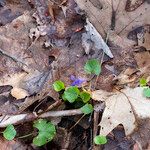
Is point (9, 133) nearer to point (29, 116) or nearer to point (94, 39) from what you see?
point (29, 116)

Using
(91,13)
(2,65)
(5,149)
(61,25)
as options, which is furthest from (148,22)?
(5,149)

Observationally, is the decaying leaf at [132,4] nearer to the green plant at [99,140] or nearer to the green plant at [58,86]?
the green plant at [58,86]

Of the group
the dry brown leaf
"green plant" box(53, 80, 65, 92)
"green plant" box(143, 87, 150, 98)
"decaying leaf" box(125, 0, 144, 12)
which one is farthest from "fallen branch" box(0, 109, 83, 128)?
"decaying leaf" box(125, 0, 144, 12)

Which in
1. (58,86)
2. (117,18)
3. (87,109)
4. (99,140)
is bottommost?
(99,140)

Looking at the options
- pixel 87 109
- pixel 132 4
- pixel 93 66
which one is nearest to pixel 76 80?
pixel 93 66

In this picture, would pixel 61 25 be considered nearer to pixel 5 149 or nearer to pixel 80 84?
pixel 80 84

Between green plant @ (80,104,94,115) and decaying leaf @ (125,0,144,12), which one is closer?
green plant @ (80,104,94,115)

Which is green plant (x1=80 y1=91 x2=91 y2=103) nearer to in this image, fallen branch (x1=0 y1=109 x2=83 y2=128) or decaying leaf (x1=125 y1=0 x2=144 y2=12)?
fallen branch (x1=0 y1=109 x2=83 y2=128)
